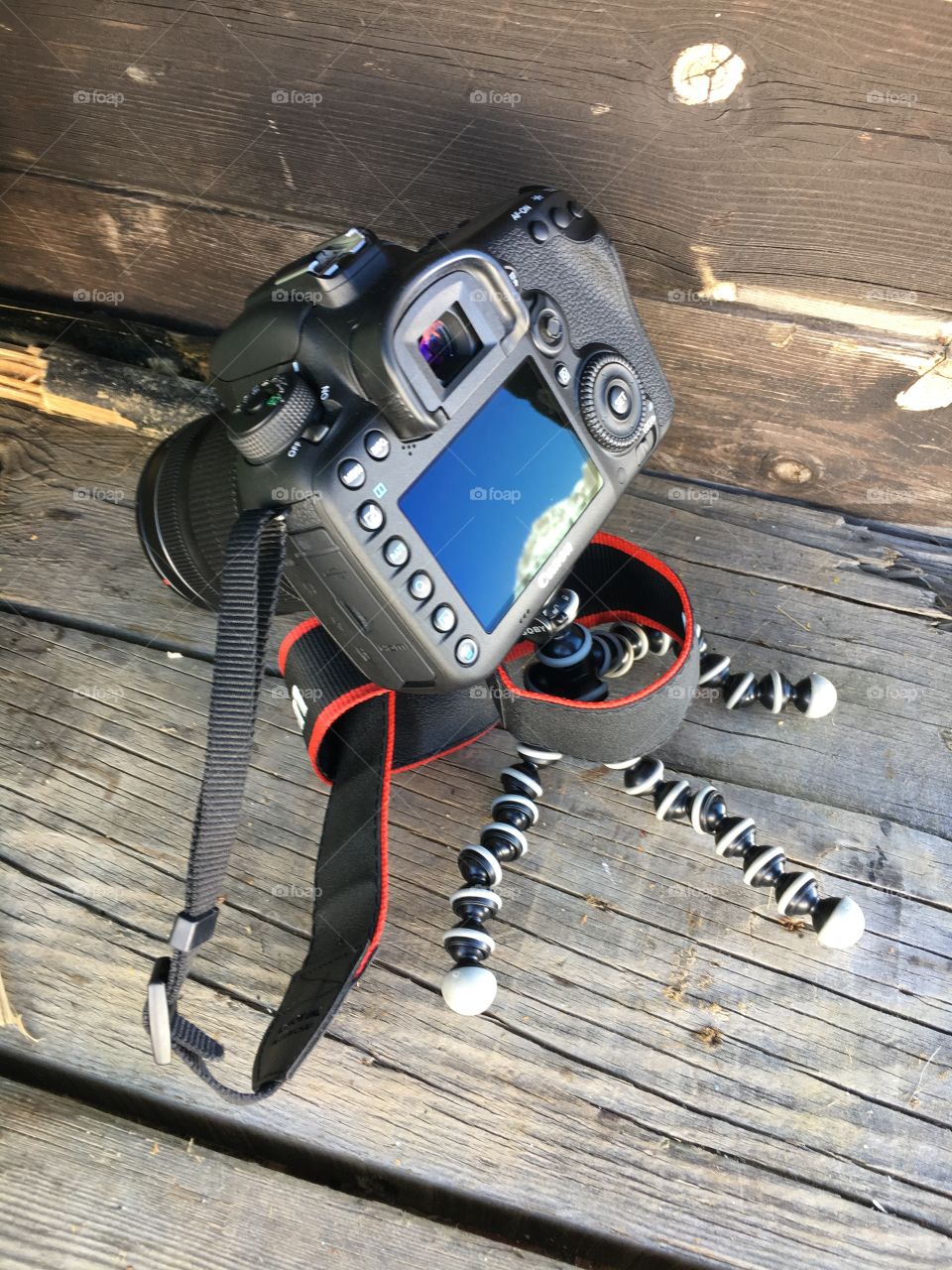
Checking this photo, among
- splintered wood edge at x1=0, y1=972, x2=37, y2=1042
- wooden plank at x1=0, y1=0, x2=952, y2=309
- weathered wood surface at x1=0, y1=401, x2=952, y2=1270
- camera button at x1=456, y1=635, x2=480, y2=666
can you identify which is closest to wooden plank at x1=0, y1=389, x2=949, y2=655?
weathered wood surface at x1=0, y1=401, x2=952, y2=1270

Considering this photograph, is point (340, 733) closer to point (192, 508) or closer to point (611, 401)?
point (192, 508)

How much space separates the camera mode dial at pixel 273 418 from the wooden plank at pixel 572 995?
72 cm

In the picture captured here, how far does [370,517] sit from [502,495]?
7.9 inches

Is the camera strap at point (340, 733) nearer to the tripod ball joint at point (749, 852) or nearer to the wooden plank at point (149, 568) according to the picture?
the tripod ball joint at point (749, 852)

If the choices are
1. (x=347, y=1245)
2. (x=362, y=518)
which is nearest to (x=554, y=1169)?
(x=347, y=1245)

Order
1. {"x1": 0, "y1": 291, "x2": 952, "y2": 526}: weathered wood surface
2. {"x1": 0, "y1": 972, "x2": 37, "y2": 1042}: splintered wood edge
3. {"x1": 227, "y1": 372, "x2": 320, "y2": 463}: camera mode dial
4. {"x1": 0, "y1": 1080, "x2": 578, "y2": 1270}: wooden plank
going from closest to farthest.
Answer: {"x1": 227, "y1": 372, "x2": 320, "y2": 463}: camera mode dial, {"x1": 0, "y1": 1080, "x2": 578, "y2": 1270}: wooden plank, {"x1": 0, "y1": 972, "x2": 37, "y2": 1042}: splintered wood edge, {"x1": 0, "y1": 291, "x2": 952, "y2": 526}: weathered wood surface

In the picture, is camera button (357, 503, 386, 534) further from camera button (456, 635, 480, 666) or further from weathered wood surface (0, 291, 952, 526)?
weathered wood surface (0, 291, 952, 526)

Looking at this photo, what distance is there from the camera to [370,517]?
1.09m

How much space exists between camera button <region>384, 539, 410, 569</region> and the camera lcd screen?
0.03m

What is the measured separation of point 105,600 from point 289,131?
0.87 metres

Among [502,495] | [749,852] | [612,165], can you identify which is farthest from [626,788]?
[612,165]

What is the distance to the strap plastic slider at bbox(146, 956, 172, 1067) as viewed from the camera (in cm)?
111

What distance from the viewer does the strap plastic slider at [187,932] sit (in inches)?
43.5

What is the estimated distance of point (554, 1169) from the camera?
4.72 ft
